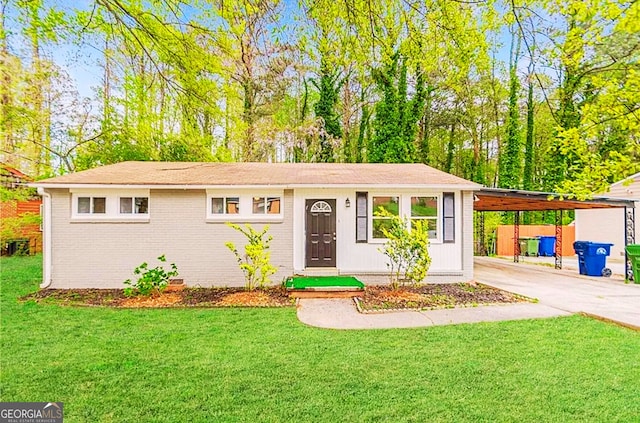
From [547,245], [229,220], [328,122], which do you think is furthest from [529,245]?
[229,220]

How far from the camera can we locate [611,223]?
1511 cm

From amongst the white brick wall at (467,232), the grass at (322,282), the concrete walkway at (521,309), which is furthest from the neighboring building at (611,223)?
the grass at (322,282)

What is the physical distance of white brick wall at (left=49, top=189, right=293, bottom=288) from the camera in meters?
8.62

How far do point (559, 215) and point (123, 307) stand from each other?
14.7 m

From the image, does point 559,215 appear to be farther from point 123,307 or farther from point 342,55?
point 123,307

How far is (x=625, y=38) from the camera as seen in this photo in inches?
189

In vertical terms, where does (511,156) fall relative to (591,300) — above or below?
above

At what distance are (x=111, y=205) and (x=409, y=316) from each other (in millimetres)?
7664

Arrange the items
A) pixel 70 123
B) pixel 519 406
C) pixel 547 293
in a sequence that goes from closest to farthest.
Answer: pixel 519 406 < pixel 547 293 < pixel 70 123

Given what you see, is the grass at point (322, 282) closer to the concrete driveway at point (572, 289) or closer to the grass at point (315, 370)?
the grass at point (315, 370)

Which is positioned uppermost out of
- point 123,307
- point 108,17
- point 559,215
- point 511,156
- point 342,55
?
point 511,156

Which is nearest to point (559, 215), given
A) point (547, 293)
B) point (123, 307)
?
point (547, 293)

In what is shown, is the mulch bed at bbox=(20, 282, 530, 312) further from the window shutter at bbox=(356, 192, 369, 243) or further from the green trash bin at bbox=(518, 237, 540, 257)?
the green trash bin at bbox=(518, 237, 540, 257)

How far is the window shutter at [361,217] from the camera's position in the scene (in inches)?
357
